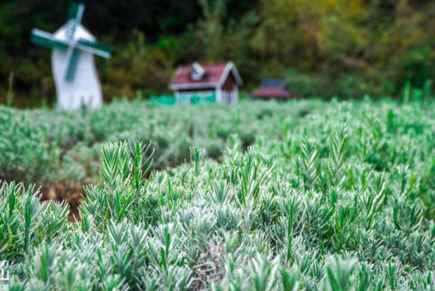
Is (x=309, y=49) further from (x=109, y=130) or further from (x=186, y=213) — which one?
(x=186, y=213)

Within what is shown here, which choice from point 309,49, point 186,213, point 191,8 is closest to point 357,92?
point 309,49

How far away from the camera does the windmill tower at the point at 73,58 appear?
594 inches

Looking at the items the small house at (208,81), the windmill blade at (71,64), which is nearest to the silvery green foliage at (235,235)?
the windmill blade at (71,64)

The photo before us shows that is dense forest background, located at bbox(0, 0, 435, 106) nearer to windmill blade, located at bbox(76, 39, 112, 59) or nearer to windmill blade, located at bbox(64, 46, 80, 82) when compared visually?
windmill blade, located at bbox(64, 46, 80, 82)

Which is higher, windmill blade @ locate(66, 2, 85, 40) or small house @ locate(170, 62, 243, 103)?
windmill blade @ locate(66, 2, 85, 40)

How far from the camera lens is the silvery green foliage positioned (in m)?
1.06

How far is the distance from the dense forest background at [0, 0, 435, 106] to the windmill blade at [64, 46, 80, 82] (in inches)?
73.4

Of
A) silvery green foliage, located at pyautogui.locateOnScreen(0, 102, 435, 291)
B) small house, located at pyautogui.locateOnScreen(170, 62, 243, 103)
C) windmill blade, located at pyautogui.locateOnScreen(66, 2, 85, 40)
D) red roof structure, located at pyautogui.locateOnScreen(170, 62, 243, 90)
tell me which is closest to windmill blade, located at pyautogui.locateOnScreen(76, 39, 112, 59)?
windmill blade, located at pyautogui.locateOnScreen(66, 2, 85, 40)

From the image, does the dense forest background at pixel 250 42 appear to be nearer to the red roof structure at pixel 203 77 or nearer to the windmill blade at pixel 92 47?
the windmill blade at pixel 92 47

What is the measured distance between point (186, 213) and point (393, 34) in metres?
20.1

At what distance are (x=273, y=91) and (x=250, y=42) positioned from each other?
854 cm

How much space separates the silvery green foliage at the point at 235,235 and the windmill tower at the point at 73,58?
13633mm

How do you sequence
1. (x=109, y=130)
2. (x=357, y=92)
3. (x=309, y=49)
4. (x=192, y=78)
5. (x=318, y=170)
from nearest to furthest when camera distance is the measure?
1. (x=318, y=170)
2. (x=109, y=130)
3. (x=357, y=92)
4. (x=192, y=78)
5. (x=309, y=49)

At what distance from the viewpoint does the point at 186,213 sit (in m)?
1.35
